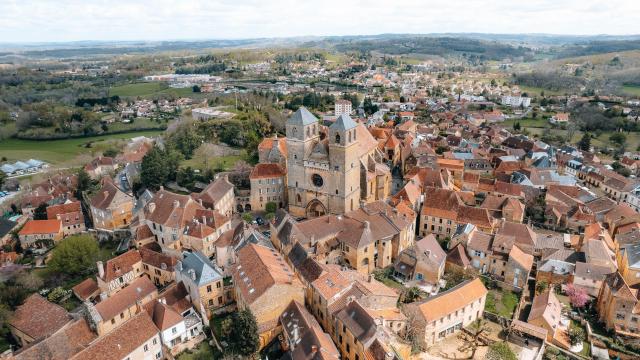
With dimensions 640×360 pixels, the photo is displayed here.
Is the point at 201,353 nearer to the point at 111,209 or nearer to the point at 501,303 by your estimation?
the point at 501,303

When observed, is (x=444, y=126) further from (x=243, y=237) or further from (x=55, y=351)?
(x=55, y=351)

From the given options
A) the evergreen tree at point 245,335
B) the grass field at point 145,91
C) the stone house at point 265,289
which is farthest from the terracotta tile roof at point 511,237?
the grass field at point 145,91

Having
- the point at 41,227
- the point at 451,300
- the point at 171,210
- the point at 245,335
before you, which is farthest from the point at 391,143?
the point at 41,227

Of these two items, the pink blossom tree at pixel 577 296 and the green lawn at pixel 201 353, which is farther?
the pink blossom tree at pixel 577 296

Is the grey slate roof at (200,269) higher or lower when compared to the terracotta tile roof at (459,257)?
higher

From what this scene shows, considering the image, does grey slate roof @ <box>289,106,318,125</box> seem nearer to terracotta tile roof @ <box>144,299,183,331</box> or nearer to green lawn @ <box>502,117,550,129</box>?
terracotta tile roof @ <box>144,299,183,331</box>

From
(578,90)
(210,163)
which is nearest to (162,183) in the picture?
(210,163)

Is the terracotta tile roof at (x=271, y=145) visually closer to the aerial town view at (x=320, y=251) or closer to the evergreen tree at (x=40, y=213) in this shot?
the aerial town view at (x=320, y=251)

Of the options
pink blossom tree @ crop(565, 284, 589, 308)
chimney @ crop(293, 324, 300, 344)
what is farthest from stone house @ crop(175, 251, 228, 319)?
pink blossom tree @ crop(565, 284, 589, 308)
